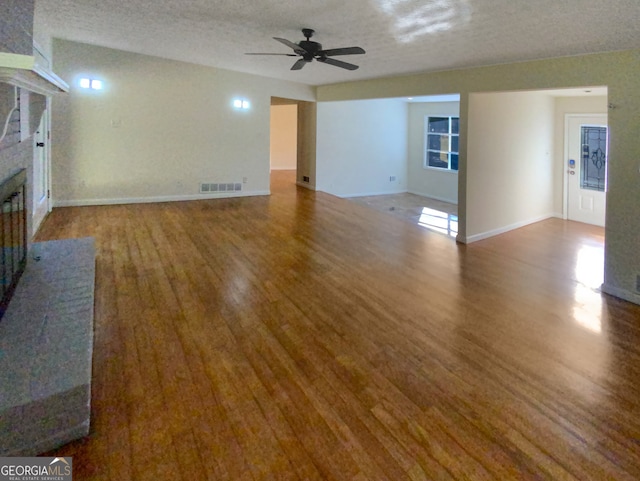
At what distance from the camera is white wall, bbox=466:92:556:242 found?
582 centimetres

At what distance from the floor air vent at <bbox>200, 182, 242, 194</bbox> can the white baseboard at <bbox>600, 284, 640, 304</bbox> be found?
665 cm

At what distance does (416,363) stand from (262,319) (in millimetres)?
1226

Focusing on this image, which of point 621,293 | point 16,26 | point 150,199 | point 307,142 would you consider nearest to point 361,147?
point 307,142

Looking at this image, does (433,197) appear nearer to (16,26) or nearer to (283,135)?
(283,135)

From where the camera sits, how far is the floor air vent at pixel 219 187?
785 centimetres

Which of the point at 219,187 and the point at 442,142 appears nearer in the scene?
the point at 219,187

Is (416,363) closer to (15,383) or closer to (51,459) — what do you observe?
(51,459)

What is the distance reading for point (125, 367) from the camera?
7.59 feet

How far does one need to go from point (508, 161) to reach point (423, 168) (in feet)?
16.3

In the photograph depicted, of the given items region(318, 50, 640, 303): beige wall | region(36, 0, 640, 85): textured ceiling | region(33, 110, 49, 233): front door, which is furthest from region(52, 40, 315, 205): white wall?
region(318, 50, 640, 303): beige wall

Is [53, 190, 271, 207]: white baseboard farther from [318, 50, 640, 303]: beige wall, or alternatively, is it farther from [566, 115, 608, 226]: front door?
[566, 115, 608, 226]: front door

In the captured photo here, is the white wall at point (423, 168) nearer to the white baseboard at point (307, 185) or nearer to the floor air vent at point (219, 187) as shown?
the white baseboard at point (307, 185)

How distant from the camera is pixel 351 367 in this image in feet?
7.89

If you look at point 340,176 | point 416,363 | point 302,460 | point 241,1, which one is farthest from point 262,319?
point 340,176
